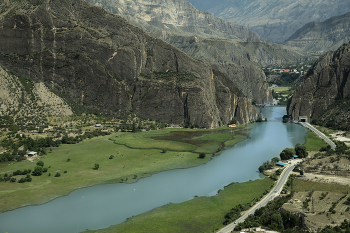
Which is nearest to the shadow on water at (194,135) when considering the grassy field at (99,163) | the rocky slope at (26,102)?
the grassy field at (99,163)

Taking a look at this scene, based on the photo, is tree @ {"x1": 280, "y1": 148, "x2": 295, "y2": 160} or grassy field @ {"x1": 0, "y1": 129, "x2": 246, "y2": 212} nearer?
grassy field @ {"x1": 0, "y1": 129, "x2": 246, "y2": 212}

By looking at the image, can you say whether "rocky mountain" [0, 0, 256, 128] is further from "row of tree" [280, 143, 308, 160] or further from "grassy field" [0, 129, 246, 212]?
"row of tree" [280, 143, 308, 160]

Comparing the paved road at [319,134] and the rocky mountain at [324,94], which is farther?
the rocky mountain at [324,94]

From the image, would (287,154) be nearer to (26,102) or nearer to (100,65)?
(100,65)

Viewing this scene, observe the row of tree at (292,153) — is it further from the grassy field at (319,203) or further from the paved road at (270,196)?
the grassy field at (319,203)

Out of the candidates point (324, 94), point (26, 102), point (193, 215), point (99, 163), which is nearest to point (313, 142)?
point (324, 94)

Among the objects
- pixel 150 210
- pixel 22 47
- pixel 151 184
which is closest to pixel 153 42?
pixel 22 47

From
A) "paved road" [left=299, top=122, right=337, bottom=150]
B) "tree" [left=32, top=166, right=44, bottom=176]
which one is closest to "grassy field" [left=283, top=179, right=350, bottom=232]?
"paved road" [left=299, top=122, right=337, bottom=150]
